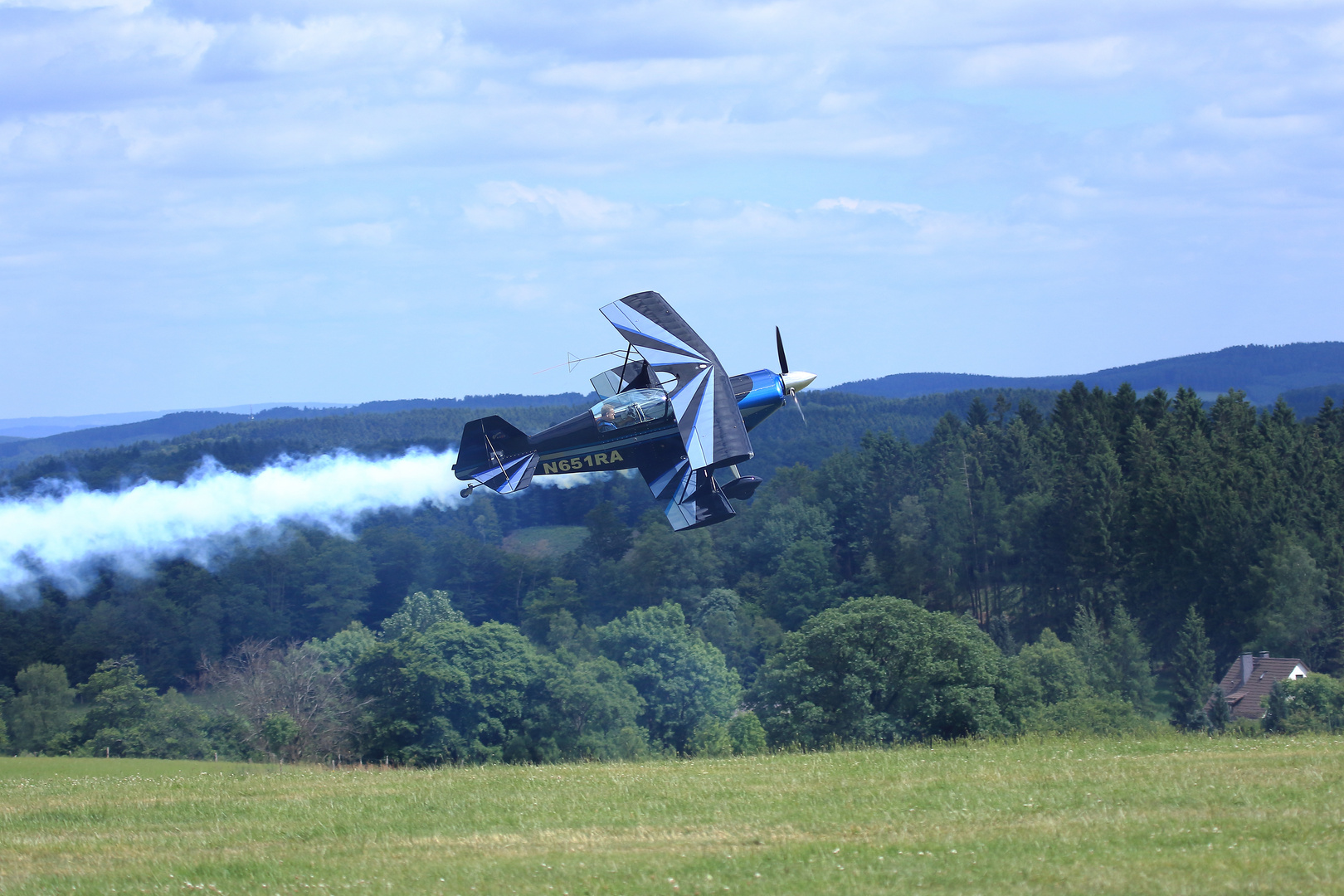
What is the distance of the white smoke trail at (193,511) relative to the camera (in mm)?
47938

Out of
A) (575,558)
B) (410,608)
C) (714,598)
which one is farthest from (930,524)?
(410,608)

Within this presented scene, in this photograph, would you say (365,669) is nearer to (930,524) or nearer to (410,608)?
(410,608)

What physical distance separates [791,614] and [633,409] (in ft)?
214

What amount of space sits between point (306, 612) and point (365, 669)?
132ft

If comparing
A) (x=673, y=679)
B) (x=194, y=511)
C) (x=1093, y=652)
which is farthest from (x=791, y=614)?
(x=194, y=511)

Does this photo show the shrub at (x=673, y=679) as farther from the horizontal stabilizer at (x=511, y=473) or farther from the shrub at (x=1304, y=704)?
the horizontal stabilizer at (x=511, y=473)

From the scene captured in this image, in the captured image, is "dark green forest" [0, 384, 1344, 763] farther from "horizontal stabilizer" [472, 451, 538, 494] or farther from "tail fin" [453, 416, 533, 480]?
"tail fin" [453, 416, 533, 480]

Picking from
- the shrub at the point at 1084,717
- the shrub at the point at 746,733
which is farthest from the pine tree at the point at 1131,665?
the shrub at the point at 746,733

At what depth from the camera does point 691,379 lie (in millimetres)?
23984

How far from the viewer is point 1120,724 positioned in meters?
43.9

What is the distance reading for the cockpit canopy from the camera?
24644mm

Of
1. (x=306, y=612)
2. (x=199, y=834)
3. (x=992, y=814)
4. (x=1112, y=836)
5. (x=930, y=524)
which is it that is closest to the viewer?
(x=1112, y=836)

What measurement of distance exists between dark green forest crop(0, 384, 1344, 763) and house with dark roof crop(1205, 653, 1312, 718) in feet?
4.65

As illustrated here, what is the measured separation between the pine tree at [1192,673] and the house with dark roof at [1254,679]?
635 millimetres
